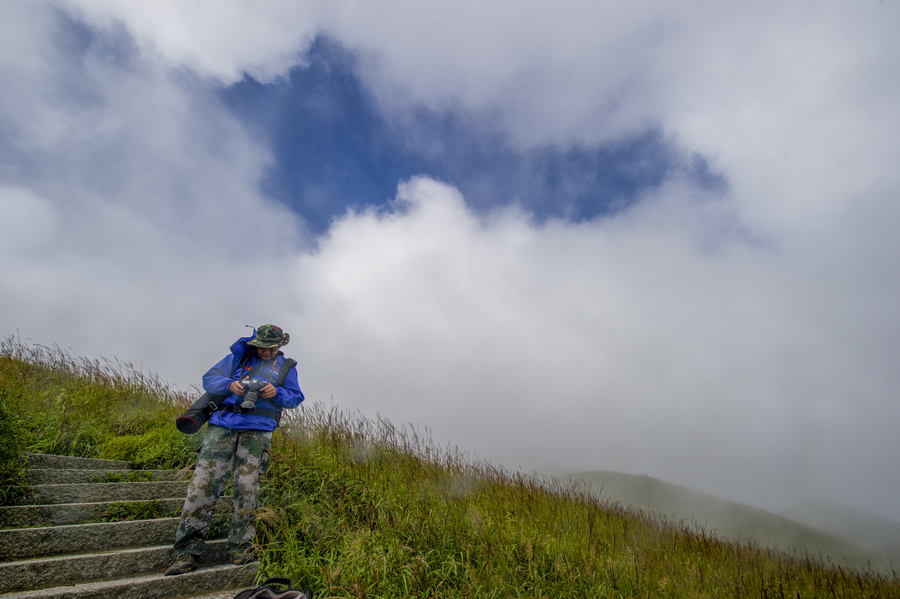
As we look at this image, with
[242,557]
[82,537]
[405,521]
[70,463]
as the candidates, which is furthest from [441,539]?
[70,463]

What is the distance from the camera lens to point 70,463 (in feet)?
15.4

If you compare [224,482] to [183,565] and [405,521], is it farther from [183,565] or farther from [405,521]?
[405,521]

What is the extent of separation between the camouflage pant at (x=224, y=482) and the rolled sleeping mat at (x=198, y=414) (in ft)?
0.52

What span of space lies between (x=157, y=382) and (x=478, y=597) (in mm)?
7420

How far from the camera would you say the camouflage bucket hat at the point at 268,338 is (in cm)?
398

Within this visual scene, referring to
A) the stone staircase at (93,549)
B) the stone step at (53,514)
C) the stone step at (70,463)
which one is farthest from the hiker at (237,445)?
the stone step at (70,463)

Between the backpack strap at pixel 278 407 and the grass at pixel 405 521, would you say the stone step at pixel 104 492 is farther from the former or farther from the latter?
the backpack strap at pixel 278 407

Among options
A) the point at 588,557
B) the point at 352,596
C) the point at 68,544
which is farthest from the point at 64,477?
the point at 588,557

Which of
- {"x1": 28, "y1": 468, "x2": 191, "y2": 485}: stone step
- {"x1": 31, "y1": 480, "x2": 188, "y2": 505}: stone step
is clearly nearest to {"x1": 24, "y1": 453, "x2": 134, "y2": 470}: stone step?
{"x1": 28, "y1": 468, "x2": 191, "y2": 485}: stone step

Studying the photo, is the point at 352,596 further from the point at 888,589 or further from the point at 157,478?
the point at 888,589

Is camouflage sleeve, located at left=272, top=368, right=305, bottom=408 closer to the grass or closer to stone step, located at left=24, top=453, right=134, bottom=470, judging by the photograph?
the grass

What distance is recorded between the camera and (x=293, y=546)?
3.57 meters

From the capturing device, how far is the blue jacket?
366 centimetres

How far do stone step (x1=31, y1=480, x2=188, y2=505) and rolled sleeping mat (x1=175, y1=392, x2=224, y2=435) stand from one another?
1340 millimetres
